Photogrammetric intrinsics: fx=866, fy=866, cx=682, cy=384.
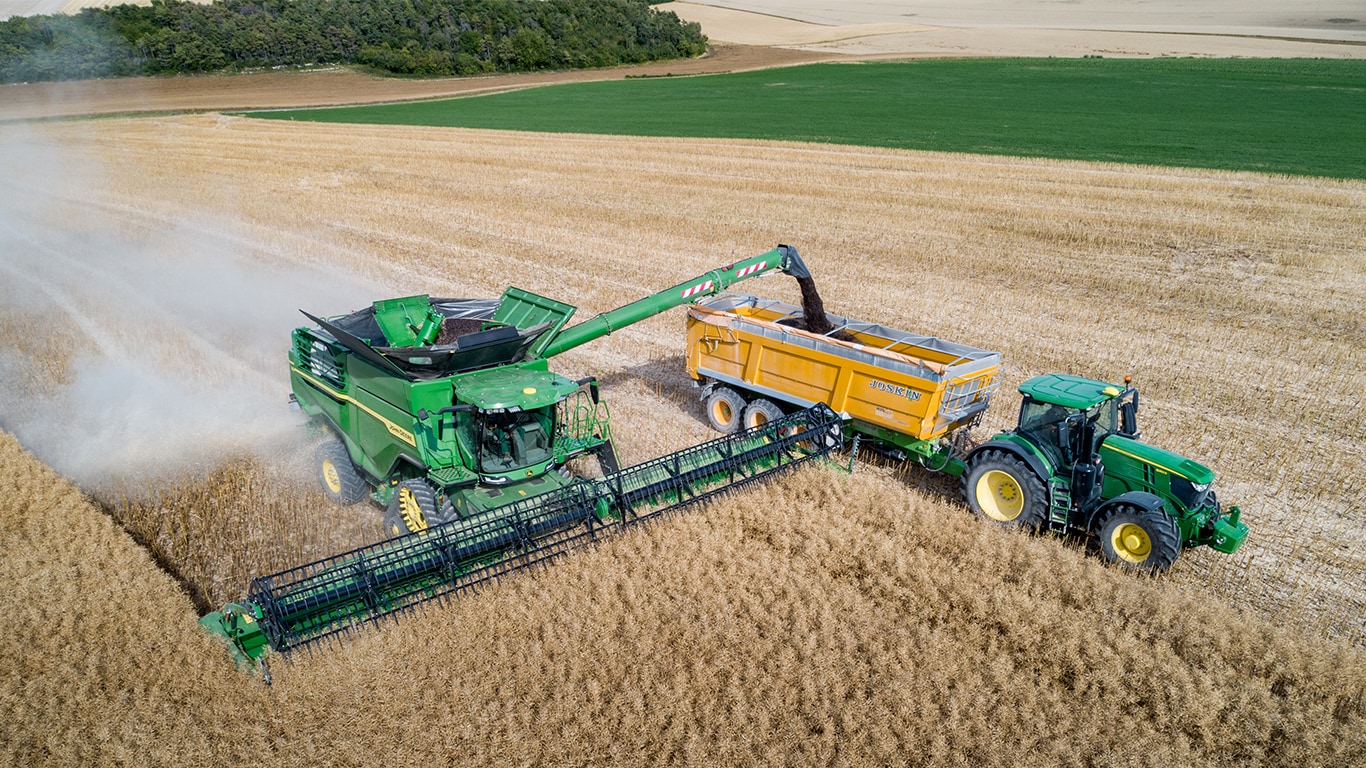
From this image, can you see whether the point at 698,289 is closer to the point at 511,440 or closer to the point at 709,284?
the point at 709,284

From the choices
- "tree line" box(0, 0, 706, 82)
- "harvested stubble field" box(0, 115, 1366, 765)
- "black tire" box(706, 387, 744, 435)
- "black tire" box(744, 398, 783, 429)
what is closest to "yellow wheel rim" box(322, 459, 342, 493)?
"harvested stubble field" box(0, 115, 1366, 765)

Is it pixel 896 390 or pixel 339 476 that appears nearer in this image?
pixel 896 390

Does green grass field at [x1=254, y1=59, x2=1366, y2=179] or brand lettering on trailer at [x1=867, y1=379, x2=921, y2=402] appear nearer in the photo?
brand lettering on trailer at [x1=867, y1=379, x2=921, y2=402]

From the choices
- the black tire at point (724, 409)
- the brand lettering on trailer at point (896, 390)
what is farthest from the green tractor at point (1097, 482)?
the black tire at point (724, 409)

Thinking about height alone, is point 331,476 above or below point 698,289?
below

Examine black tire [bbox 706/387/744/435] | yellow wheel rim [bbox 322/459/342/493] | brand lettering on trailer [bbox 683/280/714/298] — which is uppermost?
brand lettering on trailer [bbox 683/280/714/298]

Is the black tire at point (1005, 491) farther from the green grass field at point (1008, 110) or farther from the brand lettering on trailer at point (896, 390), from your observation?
the green grass field at point (1008, 110)

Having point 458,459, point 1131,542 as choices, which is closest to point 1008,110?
point 1131,542

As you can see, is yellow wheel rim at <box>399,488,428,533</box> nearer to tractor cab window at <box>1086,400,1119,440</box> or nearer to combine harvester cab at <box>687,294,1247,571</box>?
combine harvester cab at <box>687,294,1247,571</box>
